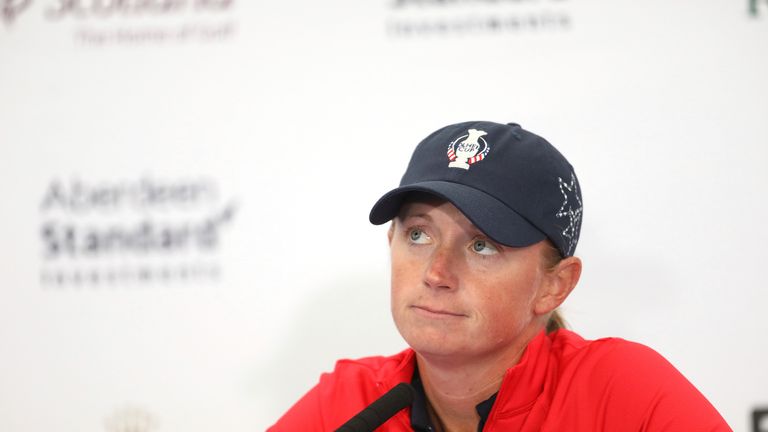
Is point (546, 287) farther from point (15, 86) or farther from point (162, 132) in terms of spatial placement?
point (15, 86)

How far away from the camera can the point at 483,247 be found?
3.15 feet

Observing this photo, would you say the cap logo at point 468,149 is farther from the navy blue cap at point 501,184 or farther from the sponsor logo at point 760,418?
the sponsor logo at point 760,418

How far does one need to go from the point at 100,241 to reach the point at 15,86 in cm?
38

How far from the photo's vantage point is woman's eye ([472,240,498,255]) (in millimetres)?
955

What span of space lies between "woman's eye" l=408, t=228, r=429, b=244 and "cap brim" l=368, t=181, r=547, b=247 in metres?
0.06

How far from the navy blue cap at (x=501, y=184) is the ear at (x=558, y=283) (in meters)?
0.02

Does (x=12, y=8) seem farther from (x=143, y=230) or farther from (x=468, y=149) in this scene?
(x=468, y=149)

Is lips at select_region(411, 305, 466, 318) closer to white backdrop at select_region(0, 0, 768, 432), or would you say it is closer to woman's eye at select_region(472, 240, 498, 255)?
woman's eye at select_region(472, 240, 498, 255)

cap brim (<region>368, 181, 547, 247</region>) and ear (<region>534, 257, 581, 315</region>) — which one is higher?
cap brim (<region>368, 181, 547, 247</region>)

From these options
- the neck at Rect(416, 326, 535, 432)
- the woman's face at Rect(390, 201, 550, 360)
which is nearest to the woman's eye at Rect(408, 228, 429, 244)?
the woman's face at Rect(390, 201, 550, 360)

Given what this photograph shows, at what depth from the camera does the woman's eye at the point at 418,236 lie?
99cm

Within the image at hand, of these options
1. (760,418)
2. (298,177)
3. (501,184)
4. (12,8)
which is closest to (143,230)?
(298,177)

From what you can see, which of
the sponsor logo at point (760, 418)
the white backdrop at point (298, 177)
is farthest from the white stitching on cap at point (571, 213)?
the sponsor logo at point (760, 418)

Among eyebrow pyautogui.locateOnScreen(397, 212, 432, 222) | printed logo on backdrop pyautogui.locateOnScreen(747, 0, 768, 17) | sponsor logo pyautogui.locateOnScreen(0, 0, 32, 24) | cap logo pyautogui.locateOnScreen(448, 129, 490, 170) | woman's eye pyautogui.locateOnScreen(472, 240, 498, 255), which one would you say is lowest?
woman's eye pyautogui.locateOnScreen(472, 240, 498, 255)
